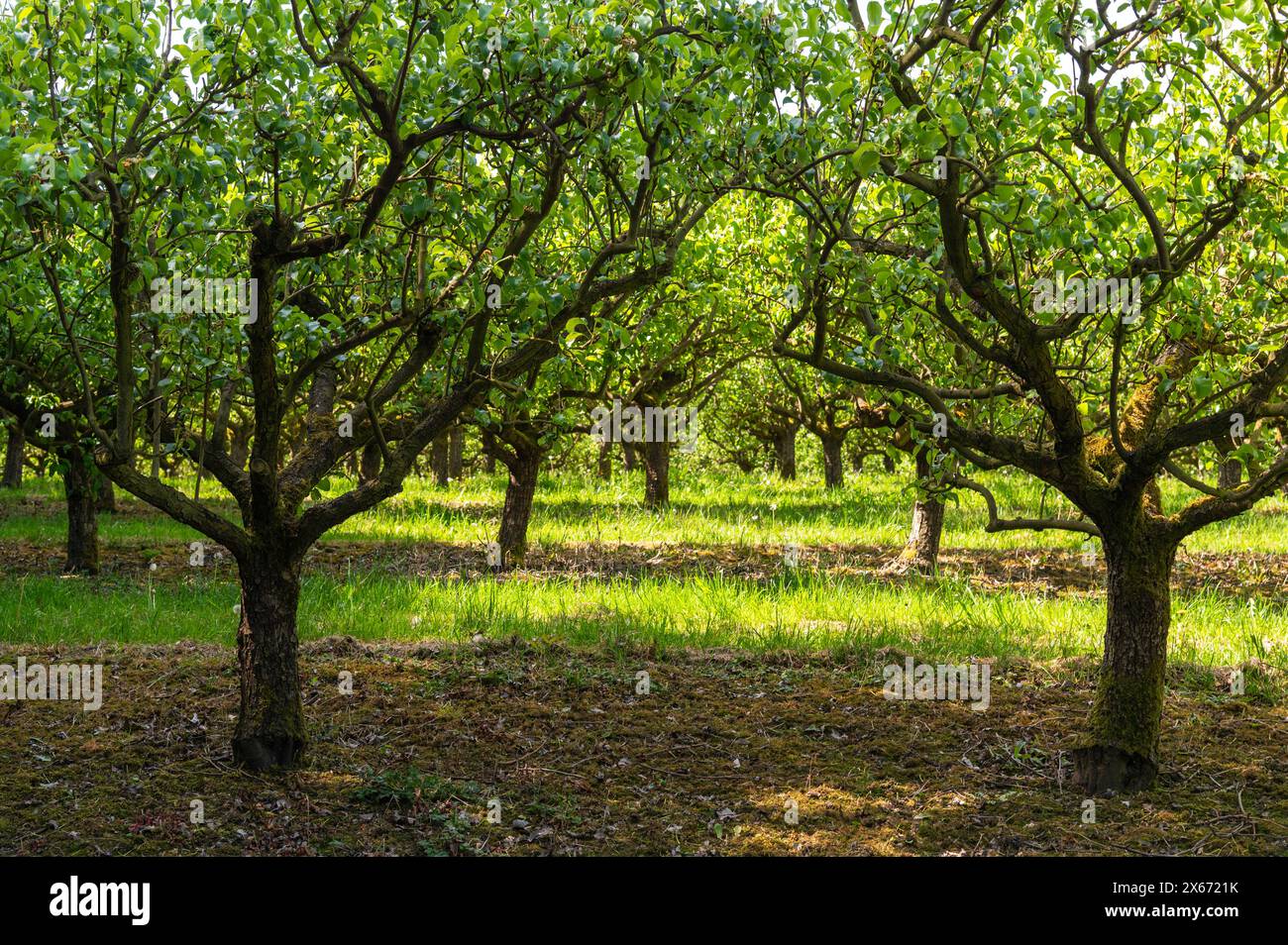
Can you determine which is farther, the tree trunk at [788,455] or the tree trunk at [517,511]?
the tree trunk at [788,455]

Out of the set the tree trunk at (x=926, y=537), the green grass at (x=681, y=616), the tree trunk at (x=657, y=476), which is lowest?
A: the green grass at (x=681, y=616)

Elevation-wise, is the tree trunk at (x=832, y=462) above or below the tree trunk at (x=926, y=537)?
above

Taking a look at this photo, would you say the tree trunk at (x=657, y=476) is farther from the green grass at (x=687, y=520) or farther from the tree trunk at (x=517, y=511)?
the tree trunk at (x=517, y=511)

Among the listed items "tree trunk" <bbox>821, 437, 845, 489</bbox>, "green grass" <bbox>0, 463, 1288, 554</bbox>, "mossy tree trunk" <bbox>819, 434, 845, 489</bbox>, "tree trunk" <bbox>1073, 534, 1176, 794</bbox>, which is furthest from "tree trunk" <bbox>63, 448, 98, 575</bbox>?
"mossy tree trunk" <bbox>819, 434, 845, 489</bbox>

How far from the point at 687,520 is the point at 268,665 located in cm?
1306

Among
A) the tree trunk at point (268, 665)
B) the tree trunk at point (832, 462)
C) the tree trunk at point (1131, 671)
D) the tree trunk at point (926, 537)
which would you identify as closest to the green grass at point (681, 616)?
the tree trunk at point (926, 537)

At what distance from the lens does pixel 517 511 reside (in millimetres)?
15078

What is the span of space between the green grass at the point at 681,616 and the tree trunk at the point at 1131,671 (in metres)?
2.75

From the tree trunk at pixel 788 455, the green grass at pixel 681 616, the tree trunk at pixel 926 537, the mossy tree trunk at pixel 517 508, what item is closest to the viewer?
the green grass at pixel 681 616

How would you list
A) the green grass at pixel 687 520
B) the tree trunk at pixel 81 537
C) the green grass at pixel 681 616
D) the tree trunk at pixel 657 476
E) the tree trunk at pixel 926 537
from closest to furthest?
the green grass at pixel 681 616 < the tree trunk at pixel 81 537 < the tree trunk at pixel 926 537 < the green grass at pixel 687 520 < the tree trunk at pixel 657 476

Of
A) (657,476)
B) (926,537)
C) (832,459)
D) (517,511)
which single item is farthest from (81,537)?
(832,459)

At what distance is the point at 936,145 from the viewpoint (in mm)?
5059

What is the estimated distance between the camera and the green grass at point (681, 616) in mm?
9672

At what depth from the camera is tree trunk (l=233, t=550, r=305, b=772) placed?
6.38m
